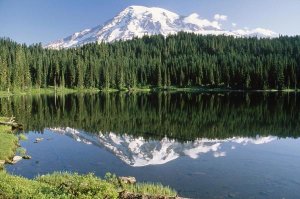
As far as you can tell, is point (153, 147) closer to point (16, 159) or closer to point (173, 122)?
point (16, 159)

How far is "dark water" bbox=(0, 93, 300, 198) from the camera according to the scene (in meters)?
35.4

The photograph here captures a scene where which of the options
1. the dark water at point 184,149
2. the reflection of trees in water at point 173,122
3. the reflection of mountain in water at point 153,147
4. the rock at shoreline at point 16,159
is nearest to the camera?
the dark water at point 184,149

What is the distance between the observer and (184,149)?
5069 cm

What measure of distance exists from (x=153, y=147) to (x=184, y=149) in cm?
469

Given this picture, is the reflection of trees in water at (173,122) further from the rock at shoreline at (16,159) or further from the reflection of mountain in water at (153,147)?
the rock at shoreline at (16,159)

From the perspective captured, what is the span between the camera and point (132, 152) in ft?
165

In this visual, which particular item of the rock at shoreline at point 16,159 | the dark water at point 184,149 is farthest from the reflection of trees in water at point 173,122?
the rock at shoreline at point 16,159

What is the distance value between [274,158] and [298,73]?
167 m

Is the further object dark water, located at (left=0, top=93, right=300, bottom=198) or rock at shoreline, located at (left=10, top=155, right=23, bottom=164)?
rock at shoreline, located at (left=10, top=155, right=23, bottom=164)

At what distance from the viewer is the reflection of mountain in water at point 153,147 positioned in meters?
46.5

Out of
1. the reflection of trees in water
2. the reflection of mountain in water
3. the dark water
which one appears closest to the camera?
the dark water

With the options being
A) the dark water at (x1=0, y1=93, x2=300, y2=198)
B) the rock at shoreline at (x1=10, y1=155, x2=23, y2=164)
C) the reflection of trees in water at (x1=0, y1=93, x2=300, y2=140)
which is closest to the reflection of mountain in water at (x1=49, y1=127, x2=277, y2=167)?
the dark water at (x1=0, y1=93, x2=300, y2=198)

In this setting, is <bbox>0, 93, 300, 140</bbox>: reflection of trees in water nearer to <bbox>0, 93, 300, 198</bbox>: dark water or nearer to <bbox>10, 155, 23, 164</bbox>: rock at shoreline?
<bbox>0, 93, 300, 198</bbox>: dark water

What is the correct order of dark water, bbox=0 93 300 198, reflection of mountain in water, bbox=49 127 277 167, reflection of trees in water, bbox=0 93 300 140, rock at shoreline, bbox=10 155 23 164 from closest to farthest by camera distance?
1. dark water, bbox=0 93 300 198
2. rock at shoreline, bbox=10 155 23 164
3. reflection of mountain in water, bbox=49 127 277 167
4. reflection of trees in water, bbox=0 93 300 140
